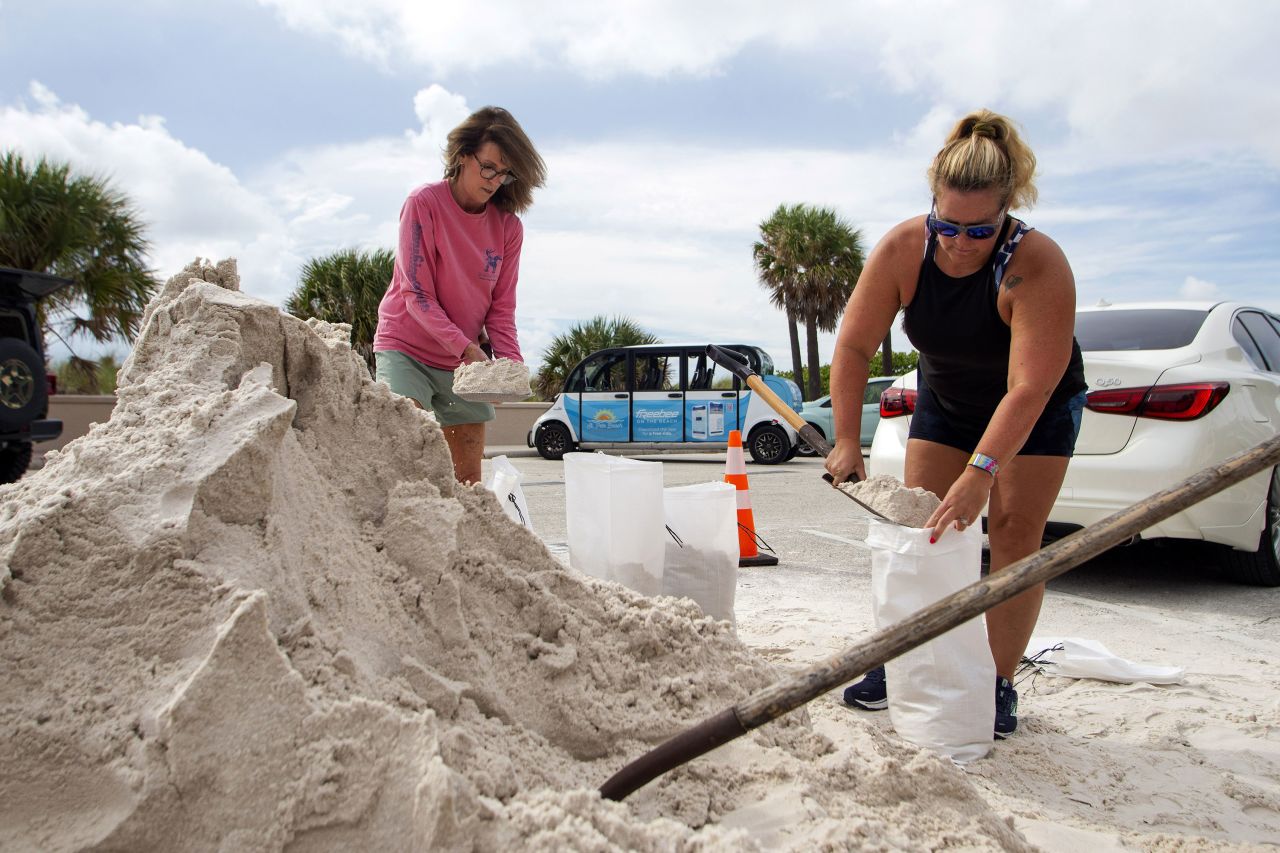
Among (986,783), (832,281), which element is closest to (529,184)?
(986,783)

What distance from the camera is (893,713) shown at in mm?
2514

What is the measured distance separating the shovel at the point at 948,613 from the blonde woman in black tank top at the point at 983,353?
67 centimetres

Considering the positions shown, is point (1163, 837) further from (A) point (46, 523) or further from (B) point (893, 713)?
(A) point (46, 523)

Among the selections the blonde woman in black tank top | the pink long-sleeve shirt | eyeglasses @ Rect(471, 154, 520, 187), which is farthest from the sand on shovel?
the blonde woman in black tank top

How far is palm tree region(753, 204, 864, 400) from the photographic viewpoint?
1005 inches

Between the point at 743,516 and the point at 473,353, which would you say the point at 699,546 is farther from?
the point at 743,516

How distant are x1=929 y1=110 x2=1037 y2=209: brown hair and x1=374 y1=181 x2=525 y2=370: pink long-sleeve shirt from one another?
1.70 metres

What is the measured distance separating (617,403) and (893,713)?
12817 millimetres

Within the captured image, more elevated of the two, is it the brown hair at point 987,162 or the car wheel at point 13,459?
the brown hair at point 987,162

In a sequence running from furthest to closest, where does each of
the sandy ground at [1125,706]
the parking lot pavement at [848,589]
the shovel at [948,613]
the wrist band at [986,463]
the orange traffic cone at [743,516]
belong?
the orange traffic cone at [743,516] < the parking lot pavement at [848,589] < the wrist band at [986,463] < the sandy ground at [1125,706] < the shovel at [948,613]

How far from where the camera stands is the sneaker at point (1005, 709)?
2.59m

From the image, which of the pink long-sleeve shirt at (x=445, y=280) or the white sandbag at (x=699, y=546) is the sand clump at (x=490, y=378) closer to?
the pink long-sleeve shirt at (x=445, y=280)

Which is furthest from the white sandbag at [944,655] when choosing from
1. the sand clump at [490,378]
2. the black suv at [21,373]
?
the black suv at [21,373]

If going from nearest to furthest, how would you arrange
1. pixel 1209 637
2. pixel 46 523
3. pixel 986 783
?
pixel 46 523 < pixel 986 783 < pixel 1209 637
